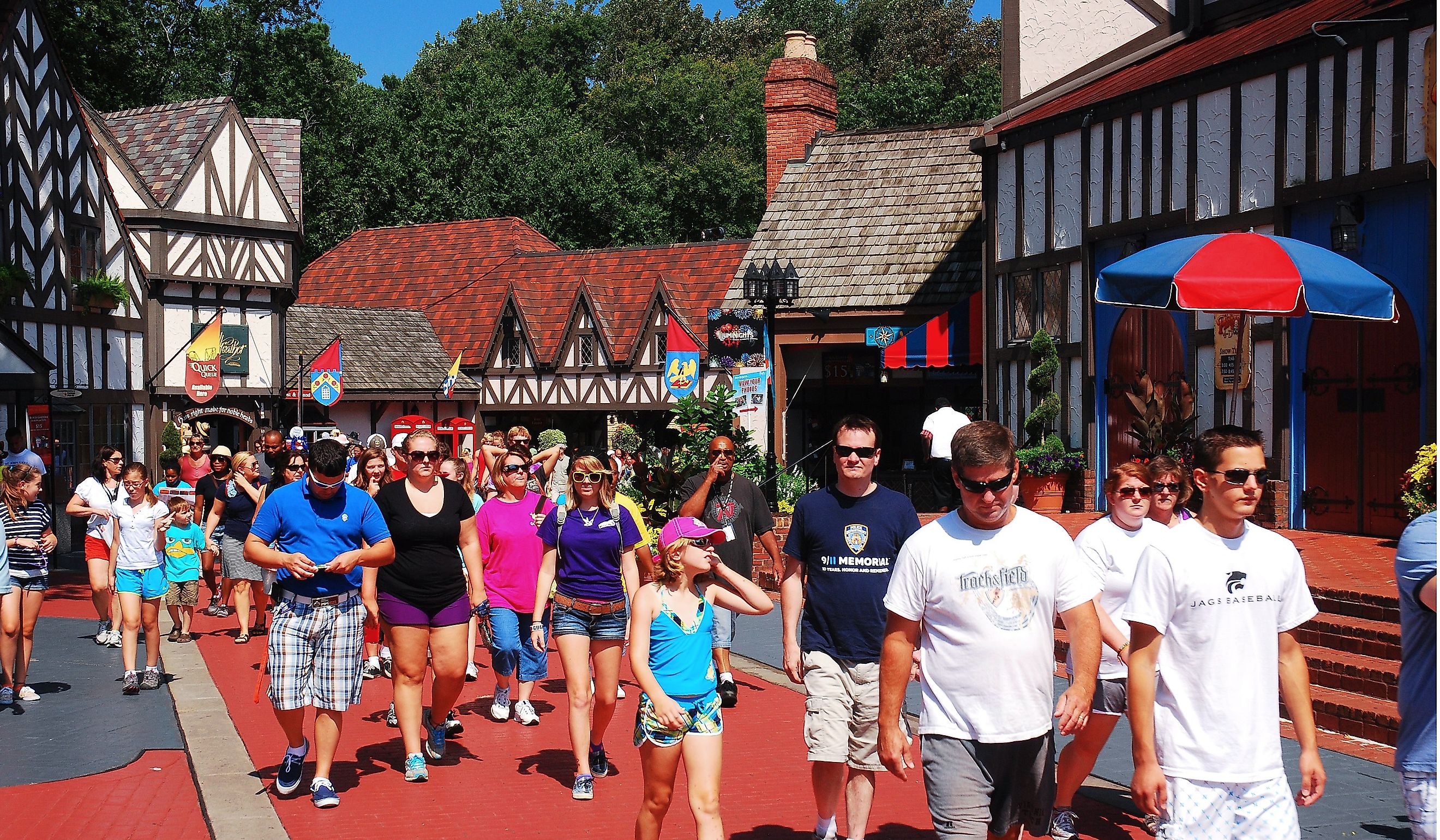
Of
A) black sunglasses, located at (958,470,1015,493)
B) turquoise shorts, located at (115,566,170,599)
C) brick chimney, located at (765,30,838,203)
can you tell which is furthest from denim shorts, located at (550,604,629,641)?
brick chimney, located at (765,30,838,203)

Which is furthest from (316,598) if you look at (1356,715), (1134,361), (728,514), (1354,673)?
(1134,361)

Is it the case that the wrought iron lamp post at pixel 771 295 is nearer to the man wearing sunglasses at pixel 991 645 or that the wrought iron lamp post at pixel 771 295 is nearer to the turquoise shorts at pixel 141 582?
the turquoise shorts at pixel 141 582

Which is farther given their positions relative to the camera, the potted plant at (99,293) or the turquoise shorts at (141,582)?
the potted plant at (99,293)

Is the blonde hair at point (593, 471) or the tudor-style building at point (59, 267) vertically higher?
the tudor-style building at point (59, 267)

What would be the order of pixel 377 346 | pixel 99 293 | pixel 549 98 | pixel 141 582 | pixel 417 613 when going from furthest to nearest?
pixel 549 98 → pixel 377 346 → pixel 99 293 → pixel 141 582 → pixel 417 613

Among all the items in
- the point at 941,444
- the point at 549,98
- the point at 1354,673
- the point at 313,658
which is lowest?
the point at 1354,673

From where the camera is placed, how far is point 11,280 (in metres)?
23.1

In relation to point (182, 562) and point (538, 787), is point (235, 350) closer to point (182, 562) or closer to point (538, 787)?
point (182, 562)

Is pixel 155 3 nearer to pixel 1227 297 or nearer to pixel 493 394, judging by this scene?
pixel 493 394

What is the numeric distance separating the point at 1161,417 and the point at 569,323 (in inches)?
899

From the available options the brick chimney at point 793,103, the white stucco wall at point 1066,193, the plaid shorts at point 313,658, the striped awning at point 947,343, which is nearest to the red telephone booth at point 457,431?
the brick chimney at point 793,103

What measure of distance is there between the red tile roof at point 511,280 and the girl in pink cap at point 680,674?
29.7 m

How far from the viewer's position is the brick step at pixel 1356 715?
8484mm

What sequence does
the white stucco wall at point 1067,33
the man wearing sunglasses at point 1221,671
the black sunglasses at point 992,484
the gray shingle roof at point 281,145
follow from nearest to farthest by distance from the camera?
the man wearing sunglasses at point 1221,671 → the black sunglasses at point 992,484 → the white stucco wall at point 1067,33 → the gray shingle roof at point 281,145
